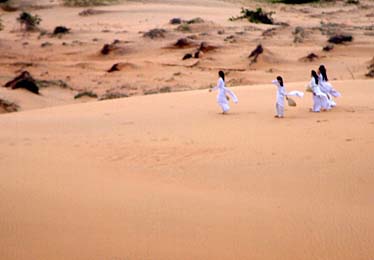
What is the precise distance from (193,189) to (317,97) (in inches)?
215

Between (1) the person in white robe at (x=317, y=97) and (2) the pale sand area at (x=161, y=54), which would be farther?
(2) the pale sand area at (x=161, y=54)

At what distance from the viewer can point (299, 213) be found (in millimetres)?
4871

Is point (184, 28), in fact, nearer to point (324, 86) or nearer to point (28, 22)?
point (28, 22)

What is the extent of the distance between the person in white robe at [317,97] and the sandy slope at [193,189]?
36cm

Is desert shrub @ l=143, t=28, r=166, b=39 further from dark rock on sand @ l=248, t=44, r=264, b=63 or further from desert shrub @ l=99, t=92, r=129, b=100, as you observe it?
desert shrub @ l=99, t=92, r=129, b=100

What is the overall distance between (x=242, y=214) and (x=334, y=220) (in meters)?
0.77

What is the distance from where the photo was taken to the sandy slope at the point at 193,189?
4.26 m

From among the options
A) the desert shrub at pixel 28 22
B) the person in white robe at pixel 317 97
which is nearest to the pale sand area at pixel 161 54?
the desert shrub at pixel 28 22

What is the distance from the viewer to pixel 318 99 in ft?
34.7

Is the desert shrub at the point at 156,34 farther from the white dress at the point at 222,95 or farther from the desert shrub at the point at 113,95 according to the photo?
the white dress at the point at 222,95

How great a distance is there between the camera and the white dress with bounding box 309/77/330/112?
10.5 metres

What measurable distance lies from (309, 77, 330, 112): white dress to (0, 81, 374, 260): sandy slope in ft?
1.19

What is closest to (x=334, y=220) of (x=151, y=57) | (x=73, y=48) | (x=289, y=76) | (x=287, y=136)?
(x=287, y=136)

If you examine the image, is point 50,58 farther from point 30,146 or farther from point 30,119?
point 30,146
